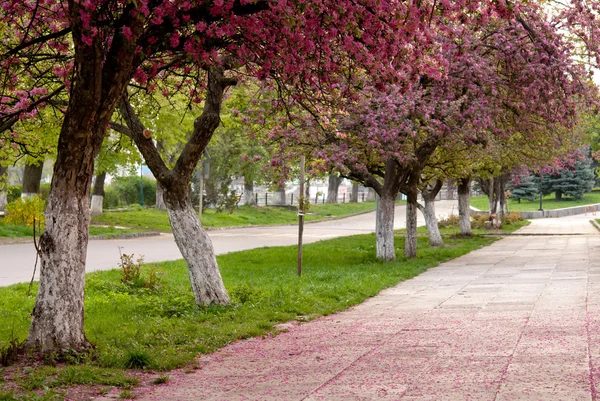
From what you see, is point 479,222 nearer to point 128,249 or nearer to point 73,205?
point 128,249

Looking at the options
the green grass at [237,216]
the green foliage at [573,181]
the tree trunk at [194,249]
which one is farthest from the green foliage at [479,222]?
the green foliage at [573,181]

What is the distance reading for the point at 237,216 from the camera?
5019 centimetres

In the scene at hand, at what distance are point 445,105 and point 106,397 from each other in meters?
14.5

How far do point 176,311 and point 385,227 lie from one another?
1148cm

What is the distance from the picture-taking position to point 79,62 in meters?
8.02

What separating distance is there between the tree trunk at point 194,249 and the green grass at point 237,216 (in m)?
26.4

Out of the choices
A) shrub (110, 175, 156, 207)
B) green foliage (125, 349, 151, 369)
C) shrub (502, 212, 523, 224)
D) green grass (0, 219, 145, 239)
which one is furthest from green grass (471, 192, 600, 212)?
green foliage (125, 349, 151, 369)

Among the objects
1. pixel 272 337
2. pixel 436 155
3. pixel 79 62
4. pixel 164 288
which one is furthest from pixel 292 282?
pixel 436 155

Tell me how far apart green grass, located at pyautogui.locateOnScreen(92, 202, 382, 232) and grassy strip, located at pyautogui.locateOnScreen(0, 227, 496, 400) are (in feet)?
61.4

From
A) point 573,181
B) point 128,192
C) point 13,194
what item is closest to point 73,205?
point 13,194

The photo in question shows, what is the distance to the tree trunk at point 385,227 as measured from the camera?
22.4 metres

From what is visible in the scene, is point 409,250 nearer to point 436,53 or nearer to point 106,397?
point 436,53

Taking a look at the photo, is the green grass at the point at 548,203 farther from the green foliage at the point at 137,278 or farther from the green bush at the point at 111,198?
the green foliage at the point at 137,278

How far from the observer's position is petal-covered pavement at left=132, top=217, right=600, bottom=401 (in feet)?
21.8
